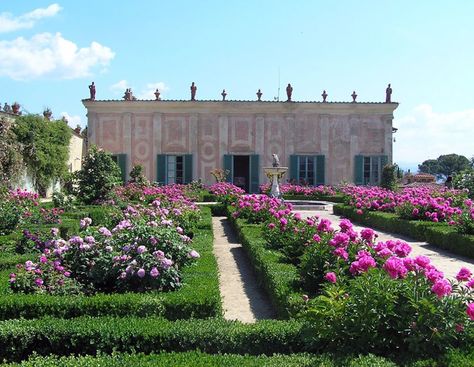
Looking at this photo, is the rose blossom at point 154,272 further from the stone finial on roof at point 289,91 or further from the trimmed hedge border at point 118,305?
the stone finial on roof at point 289,91

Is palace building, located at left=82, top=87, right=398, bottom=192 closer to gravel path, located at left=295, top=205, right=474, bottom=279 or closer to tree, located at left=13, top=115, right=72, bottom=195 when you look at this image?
tree, located at left=13, top=115, right=72, bottom=195

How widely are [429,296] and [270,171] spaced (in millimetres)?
16752

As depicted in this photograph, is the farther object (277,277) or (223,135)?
(223,135)

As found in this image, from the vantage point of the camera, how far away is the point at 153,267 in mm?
5707

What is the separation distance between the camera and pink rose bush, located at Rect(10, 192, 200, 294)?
5.66 metres

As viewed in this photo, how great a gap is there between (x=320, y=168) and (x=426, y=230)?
50.1 feet

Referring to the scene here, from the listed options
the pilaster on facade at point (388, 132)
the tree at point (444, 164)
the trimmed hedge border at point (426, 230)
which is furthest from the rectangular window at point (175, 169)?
the tree at point (444, 164)

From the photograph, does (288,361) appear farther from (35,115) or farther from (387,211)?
(35,115)

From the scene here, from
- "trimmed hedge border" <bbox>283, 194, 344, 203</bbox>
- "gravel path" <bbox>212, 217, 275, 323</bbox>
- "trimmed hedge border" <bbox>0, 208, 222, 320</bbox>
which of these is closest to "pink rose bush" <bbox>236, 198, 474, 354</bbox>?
"trimmed hedge border" <bbox>0, 208, 222, 320</bbox>

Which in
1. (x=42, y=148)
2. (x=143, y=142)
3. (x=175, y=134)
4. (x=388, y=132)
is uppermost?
(x=388, y=132)

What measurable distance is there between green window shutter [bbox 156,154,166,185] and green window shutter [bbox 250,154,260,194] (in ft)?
13.9

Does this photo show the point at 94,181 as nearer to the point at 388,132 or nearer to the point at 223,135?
the point at 223,135

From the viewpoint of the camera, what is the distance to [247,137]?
27.0 meters

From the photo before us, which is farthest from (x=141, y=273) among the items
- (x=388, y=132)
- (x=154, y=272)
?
(x=388, y=132)
